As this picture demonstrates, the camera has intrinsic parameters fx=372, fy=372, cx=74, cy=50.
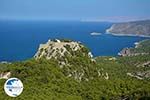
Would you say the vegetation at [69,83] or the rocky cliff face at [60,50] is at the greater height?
the rocky cliff face at [60,50]

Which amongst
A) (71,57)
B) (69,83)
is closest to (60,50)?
(71,57)

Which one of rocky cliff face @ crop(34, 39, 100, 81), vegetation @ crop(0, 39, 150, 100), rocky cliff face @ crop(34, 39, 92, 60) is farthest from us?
rocky cliff face @ crop(34, 39, 92, 60)

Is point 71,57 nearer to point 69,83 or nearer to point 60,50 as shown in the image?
point 60,50

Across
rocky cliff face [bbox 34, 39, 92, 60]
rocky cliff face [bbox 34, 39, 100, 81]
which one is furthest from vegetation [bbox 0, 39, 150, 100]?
rocky cliff face [bbox 34, 39, 92, 60]

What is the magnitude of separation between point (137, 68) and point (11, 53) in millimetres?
62797

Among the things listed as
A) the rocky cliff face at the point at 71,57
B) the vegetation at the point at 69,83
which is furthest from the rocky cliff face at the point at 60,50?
the vegetation at the point at 69,83

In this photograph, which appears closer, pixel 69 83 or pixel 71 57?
pixel 69 83

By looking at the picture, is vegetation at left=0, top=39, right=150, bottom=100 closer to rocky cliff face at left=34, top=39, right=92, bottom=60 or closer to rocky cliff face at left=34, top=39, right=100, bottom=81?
rocky cliff face at left=34, top=39, right=100, bottom=81

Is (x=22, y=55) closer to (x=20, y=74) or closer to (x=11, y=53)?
(x=11, y=53)

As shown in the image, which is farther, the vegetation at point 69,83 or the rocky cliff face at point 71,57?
the rocky cliff face at point 71,57

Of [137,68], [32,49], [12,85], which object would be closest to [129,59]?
[137,68]

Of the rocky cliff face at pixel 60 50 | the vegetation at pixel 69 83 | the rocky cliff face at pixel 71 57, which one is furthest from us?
the rocky cliff face at pixel 60 50

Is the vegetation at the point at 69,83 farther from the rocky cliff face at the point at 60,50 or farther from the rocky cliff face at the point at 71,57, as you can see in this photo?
the rocky cliff face at the point at 60,50

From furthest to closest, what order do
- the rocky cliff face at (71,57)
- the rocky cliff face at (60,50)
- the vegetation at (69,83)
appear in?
the rocky cliff face at (60,50) → the rocky cliff face at (71,57) → the vegetation at (69,83)
